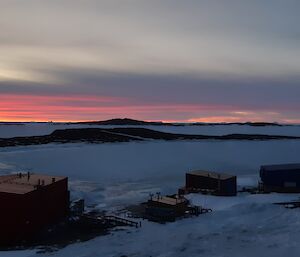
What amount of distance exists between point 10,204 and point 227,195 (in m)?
17.7

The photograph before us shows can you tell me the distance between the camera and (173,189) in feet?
132

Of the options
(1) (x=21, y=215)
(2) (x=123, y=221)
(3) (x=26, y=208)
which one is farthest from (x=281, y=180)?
(1) (x=21, y=215)

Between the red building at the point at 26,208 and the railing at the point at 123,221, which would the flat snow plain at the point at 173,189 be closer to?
the railing at the point at 123,221

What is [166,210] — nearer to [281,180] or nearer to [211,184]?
[211,184]

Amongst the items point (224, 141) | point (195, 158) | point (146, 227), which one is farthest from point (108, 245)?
point (224, 141)

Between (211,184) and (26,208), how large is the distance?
647 inches

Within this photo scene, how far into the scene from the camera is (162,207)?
2941cm

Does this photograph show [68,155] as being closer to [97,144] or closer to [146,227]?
[97,144]

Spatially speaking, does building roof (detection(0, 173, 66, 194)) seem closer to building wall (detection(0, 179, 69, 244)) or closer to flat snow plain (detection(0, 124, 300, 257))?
building wall (detection(0, 179, 69, 244))

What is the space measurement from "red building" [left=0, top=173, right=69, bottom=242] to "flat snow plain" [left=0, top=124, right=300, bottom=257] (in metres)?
2.78

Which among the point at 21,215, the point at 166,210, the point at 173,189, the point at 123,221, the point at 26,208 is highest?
the point at 26,208

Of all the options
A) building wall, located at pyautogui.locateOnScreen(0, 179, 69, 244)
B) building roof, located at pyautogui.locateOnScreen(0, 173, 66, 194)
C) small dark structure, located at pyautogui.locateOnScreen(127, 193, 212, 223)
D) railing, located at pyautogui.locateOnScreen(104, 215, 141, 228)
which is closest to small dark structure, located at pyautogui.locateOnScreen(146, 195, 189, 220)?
small dark structure, located at pyautogui.locateOnScreen(127, 193, 212, 223)

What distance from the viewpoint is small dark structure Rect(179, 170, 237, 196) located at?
3600cm

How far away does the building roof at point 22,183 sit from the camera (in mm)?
25594
